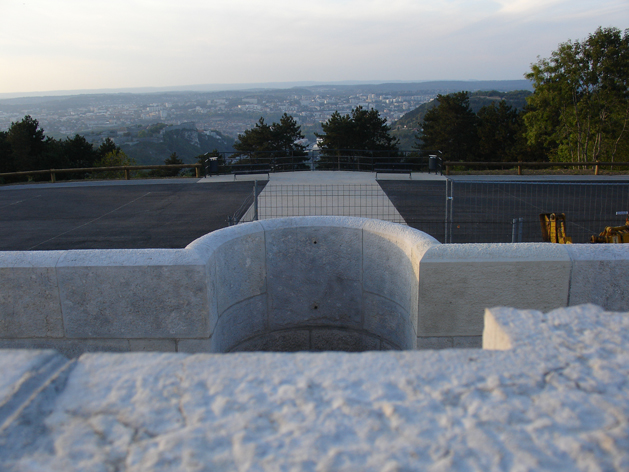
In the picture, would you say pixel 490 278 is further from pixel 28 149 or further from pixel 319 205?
pixel 28 149

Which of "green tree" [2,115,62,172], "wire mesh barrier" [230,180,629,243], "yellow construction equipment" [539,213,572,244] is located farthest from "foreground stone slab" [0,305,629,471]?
"green tree" [2,115,62,172]

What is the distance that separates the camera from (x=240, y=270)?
16.6ft

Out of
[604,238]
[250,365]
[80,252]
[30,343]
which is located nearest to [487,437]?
[250,365]

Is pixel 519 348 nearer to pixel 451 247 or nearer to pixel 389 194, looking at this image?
pixel 451 247

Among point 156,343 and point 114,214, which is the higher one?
point 156,343

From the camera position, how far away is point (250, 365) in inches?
91.4

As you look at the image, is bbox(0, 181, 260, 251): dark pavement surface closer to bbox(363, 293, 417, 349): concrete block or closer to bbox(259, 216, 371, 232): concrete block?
bbox(259, 216, 371, 232): concrete block

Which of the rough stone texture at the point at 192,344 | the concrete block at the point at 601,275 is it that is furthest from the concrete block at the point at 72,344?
the concrete block at the point at 601,275

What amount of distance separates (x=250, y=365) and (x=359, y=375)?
50 centimetres

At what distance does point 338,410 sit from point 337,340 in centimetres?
353

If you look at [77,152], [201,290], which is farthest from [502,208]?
[77,152]

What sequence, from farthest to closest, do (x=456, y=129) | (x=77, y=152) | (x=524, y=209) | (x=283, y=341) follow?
(x=456, y=129), (x=77, y=152), (x=524, y=209), (x=283, y=341)

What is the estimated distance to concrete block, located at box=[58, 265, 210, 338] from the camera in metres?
4.24

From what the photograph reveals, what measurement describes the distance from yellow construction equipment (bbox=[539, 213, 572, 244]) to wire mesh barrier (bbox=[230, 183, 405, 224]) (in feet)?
13.3
